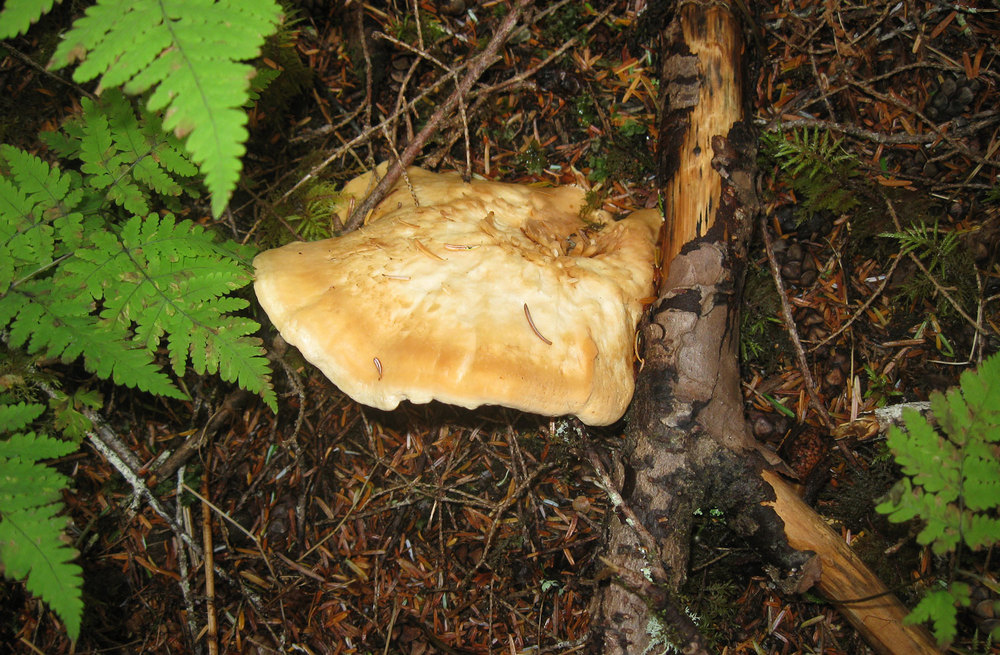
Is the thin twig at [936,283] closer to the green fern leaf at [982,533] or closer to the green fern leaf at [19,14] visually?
the green fern leaf at [982,533]

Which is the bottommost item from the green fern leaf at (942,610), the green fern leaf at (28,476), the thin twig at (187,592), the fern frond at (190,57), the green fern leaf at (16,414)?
the thin twig at (187,592)

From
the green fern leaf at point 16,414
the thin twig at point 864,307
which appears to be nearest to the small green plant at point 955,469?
the thin twig at point 864,307

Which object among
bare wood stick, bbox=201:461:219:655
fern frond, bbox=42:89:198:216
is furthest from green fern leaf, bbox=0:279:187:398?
bare wood stick, bbox=201:461:219:655

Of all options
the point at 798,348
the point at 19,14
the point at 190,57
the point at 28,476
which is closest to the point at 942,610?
the point at 798,348

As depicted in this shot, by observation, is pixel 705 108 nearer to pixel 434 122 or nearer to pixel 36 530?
pixel 434 122

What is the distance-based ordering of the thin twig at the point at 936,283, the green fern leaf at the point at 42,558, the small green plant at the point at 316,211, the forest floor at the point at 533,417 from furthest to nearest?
the small green plant at the point at 316,211 < the forest floor at the point at 533,417 < the thin twig at the point at 936,283 < the green fern leaf at the point at 42,558
